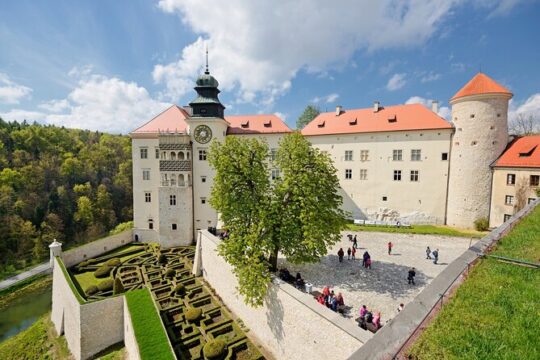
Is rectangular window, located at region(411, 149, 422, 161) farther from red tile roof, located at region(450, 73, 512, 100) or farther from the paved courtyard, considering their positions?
the paved courtyard

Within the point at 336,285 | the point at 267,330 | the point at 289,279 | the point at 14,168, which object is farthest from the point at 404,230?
the point at 14,168

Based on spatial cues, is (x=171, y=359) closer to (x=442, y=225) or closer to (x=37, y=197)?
(x=442, y=225)

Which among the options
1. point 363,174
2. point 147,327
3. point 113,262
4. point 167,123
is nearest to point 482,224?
point 363,174

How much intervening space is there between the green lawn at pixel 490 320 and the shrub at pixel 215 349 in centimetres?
1175

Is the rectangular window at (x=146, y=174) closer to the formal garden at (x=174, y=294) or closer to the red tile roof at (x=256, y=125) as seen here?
the formal garden at (x=174, y=294)

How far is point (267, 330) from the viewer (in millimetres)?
13492

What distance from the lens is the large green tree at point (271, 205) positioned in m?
13.8

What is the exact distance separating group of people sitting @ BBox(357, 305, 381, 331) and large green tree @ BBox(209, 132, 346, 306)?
3439 millimetres

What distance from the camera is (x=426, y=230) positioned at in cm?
2389

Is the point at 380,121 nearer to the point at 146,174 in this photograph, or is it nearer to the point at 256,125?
the point at 256,125

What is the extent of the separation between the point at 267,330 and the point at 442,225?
21798 mm

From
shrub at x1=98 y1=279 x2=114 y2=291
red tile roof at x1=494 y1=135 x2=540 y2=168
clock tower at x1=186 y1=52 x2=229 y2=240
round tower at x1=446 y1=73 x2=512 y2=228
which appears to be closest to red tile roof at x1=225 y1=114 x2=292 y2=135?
clock tower at x1=186 y1=52 x2=229 y2=240

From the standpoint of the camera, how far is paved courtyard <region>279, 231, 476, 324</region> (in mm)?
12969

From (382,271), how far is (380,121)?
18134 millimetres
